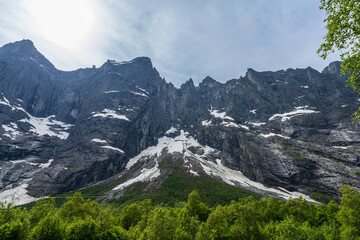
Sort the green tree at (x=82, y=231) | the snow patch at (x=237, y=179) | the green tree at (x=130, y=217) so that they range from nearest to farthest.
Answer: the green tree at (x=82, y=231) → the green tree at (x=130, y=217) → the snow patch at (x=237, y=179)

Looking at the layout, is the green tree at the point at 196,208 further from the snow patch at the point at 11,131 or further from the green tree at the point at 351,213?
the snow patch at the point at 11,131

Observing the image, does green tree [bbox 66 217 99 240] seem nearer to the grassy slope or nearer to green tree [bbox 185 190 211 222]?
green tree [bbox 185 190 211 222]

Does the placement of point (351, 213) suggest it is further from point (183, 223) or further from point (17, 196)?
point (17, 196)

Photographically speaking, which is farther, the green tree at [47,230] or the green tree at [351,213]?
the green tree at [351,213]

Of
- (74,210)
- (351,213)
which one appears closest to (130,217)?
(74,210)

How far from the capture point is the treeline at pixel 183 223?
787 inches

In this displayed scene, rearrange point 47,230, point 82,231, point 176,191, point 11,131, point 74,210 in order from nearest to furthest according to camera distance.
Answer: point 47,230 < point 82,231 < point 74,210 < point 176,191 < point 11,131

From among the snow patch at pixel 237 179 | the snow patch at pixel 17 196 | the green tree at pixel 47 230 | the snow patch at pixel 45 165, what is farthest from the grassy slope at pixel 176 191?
the green tree at pixel 47 230

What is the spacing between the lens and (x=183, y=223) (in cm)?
3017

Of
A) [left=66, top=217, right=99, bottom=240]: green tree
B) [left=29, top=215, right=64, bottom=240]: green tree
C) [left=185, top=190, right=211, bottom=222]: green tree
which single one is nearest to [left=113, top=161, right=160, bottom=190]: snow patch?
[left=185, top=190, right=211, bottom=222]: green tree

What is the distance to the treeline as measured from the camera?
20.0 m

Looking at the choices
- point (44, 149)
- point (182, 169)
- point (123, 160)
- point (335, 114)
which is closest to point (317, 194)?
point (182, 169)

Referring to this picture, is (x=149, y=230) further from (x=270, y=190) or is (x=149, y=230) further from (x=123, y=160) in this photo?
(x=123, y=160)

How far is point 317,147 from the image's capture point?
158 m
